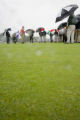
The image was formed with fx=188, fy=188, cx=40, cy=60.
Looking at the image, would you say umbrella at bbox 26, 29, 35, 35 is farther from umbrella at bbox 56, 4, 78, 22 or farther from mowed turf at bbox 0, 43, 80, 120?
mowed turf at bbox 0, 43, 80, 120

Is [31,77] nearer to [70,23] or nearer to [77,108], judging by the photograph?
[77,108]

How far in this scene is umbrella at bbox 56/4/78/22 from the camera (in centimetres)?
1239

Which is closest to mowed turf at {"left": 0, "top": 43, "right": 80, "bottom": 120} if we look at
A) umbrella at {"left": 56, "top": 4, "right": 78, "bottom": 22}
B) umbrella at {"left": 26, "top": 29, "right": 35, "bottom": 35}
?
umbrella at {"left": 56, "top": 4, "right": 78, "bottom": 22}

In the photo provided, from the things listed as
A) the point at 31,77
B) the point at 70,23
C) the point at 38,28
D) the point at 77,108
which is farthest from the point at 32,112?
the point at 38,28

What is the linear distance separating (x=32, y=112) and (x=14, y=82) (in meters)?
0.99

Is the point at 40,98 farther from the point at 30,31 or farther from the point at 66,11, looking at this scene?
the point at 30,31

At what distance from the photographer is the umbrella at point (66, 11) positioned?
12389 millimetres

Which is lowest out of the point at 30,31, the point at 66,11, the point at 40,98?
the point at 30,31

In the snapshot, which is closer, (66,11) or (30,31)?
(66,11)

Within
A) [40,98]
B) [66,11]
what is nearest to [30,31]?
[66,11]

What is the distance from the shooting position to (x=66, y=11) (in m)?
12.9

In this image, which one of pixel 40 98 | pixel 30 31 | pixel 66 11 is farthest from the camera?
pixel 30 31

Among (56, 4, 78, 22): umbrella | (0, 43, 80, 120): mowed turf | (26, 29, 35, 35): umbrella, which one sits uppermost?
(56, 4, 78, 22): umbrella

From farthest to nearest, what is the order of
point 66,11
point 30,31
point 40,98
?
point 30,31 → point 66,11 → point 40,98
